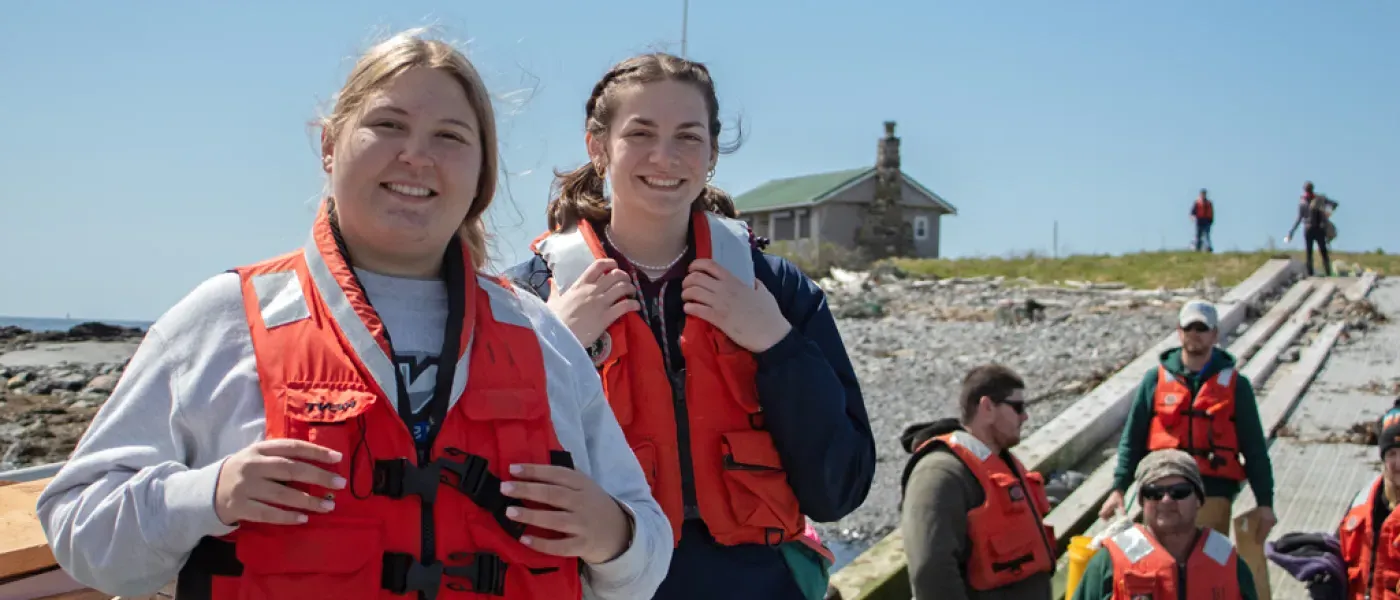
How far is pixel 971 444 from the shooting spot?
4766 mm

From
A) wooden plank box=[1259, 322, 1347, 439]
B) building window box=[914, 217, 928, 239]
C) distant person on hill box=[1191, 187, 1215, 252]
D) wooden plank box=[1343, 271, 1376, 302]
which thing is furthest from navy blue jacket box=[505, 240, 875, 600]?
building window box=[914, 217, 928, 239]

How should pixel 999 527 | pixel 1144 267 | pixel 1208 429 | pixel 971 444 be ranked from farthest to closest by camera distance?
pixel 1144 267, pixel 1208 429, pixel 971 444, pixel 999 527

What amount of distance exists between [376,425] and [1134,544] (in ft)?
12.5

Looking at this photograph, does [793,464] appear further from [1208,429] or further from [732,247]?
[1208,429]

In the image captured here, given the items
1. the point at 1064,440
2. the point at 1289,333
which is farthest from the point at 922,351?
the point at 1064,440

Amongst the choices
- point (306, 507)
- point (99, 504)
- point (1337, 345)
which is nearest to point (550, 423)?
point (306, 507)

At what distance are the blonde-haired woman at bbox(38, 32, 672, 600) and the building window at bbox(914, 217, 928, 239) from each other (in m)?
45.0

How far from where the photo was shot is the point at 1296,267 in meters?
22.8

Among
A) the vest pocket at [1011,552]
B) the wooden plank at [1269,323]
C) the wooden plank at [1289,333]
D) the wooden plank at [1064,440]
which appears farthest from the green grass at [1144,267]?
the vest pocket at [1011,552]

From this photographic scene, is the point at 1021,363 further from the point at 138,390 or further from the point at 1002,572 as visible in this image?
the point at 138,390

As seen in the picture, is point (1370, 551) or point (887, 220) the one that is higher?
point (887, 220)

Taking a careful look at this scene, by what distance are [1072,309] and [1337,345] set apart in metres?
7.26

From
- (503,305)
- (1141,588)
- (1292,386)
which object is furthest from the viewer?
(1292,386)

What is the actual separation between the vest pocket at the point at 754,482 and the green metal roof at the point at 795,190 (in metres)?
42.9
